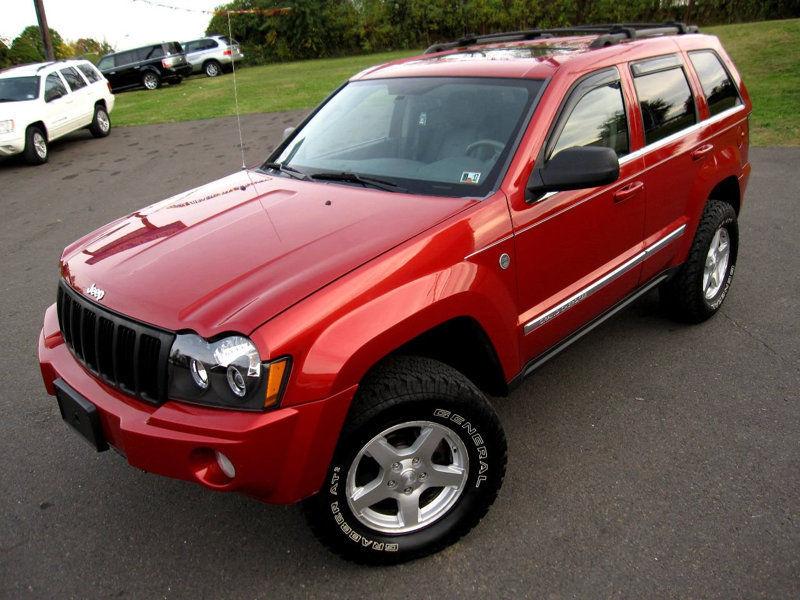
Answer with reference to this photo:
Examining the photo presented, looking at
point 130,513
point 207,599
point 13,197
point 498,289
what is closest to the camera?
point 207,599

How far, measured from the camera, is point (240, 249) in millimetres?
2592

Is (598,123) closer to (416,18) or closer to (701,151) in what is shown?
(701,151)

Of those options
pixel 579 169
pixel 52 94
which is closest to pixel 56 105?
pixel 52 94

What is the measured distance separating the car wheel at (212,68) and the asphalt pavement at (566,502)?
27.3 metres

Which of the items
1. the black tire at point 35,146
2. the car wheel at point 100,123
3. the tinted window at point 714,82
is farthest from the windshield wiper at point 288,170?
the car wheel at point 100,123

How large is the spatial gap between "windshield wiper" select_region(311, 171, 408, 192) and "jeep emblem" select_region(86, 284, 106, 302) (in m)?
1.19

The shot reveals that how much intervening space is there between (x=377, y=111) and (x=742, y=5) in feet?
89.7

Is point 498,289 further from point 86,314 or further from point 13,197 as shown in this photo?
point 13,197

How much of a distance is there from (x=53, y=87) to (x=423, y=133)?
1182 centimetres

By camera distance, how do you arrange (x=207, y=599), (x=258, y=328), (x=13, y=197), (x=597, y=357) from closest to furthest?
(x=258, y=328) < (x=207, y=599) < (x=597, y=357) < (x=13, y=197)

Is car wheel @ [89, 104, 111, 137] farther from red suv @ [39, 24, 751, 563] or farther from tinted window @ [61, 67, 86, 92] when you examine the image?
red suv @ [39, 24, 751, 563]

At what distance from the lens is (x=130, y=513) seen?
299cm

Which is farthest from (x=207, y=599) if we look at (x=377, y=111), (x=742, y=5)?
A: (x=742, y=5)

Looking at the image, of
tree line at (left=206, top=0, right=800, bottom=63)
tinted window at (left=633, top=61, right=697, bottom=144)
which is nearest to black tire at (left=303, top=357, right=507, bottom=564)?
tinted window at (left=633, top=61, right=697, bottom=144)
